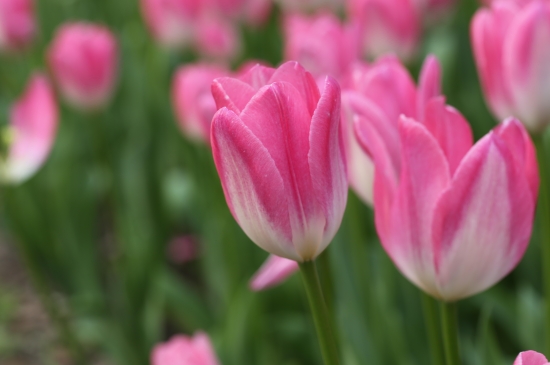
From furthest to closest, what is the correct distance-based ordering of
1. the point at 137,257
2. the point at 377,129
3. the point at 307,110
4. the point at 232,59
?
1. the point at 232,59
2. the point at 137,257
3. the point at 377,129
4. the point at 307,110

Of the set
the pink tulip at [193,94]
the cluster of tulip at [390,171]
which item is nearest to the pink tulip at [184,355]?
the cluster of tulip at [390,171]

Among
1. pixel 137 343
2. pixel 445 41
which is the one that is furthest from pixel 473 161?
pixel 445 41

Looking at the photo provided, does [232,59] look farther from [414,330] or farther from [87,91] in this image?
[414,330]

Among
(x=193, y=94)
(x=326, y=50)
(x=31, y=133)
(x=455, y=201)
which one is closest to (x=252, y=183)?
(x=455, y=201)

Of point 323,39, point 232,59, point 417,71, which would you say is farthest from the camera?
point 232,59

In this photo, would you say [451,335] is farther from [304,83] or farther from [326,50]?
[326,50]

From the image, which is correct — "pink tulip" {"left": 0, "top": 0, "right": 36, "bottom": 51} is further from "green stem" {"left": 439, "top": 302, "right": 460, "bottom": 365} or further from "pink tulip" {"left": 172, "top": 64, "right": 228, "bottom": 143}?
"green stem" {"left": 439, "top": 302, "right": 460, "bottom": 365}
